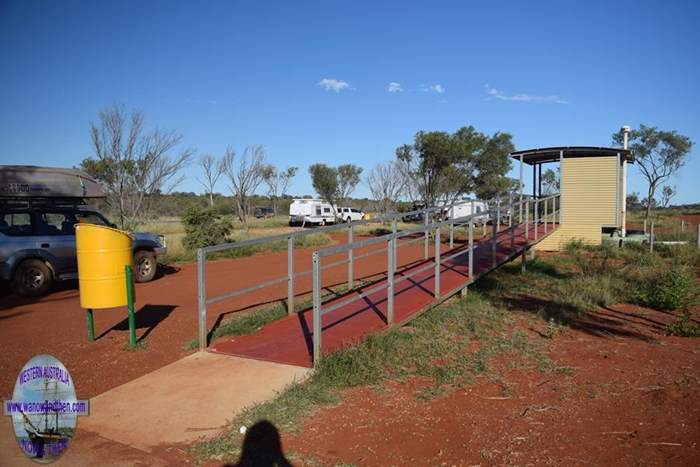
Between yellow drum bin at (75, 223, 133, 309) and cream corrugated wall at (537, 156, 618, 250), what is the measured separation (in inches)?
599

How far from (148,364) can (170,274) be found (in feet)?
24.4

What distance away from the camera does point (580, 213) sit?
716 inches

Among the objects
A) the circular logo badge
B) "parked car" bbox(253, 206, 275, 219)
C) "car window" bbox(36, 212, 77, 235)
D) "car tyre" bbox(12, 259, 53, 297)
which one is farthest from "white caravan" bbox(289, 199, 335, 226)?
the circular logo badge

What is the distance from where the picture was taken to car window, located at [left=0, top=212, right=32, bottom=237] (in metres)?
9.73

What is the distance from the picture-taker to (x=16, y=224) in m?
9.92

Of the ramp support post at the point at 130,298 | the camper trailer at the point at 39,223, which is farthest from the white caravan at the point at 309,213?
the ramp support post at the point at 130,298

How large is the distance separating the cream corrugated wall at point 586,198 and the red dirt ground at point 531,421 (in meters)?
13.2

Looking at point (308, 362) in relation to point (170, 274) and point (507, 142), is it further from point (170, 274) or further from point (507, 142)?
point (507, 142)

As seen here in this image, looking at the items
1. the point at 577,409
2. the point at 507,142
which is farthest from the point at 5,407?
the point at 507,142

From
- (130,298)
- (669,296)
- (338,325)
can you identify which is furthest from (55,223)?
(669,296)

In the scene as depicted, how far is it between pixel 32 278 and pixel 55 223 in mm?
1169

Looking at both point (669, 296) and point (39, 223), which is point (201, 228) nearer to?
point (39, 223)

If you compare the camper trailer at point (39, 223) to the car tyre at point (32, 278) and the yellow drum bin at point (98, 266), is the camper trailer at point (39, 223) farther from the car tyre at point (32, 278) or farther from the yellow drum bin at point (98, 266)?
the yellow drum bin at point (98, 266)

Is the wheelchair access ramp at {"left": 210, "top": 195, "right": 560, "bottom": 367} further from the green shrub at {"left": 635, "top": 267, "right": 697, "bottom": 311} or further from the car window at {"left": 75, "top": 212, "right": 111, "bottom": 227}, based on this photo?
the car window at {"left": 75, "top": 212, "right": 111, "bottom": 227}
